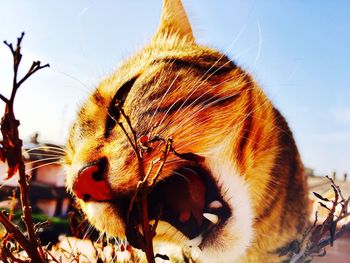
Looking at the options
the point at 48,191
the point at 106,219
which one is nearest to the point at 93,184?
the point at 106,219

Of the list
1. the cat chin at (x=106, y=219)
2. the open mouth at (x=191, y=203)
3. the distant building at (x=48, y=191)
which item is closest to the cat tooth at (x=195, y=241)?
the open mouth at (x=191, y=203)

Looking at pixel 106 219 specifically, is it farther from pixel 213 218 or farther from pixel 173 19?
pixel 173 19

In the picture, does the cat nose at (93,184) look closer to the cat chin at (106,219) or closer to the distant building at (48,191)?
the cat chin at (106,219)

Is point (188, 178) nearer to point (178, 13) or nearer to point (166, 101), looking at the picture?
point (166, 101)

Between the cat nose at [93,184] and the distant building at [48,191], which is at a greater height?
the cat nose at [93,184]

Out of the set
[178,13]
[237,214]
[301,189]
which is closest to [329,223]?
→ [237,214]

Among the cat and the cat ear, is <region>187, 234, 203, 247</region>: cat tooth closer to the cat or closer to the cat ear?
the cat

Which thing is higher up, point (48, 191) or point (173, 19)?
point (173, 19)
